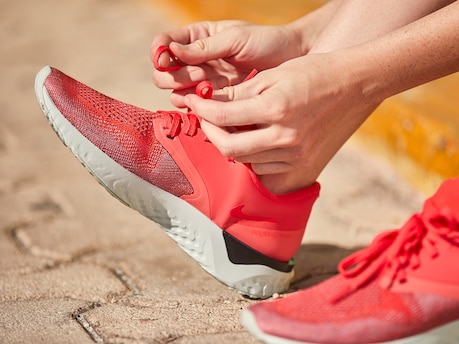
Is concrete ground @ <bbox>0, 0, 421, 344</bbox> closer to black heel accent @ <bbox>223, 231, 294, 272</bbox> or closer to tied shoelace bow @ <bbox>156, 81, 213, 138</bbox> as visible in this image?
black heel accent @ <bbox>223, 231, 294, 272</bbox>

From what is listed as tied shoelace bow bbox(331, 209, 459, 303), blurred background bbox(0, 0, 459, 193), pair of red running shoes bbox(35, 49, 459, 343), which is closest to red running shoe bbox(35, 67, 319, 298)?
pair of red running shoes bbox(35, 49, 459, 343)

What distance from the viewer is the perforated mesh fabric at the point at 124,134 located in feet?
4.03

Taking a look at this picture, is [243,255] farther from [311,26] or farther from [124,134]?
[311,26]

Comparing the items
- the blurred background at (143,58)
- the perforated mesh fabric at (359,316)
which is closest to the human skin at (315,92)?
the perforated mesh fabric at (359,316)

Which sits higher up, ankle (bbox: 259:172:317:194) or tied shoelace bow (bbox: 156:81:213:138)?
tied shoelace bow (bbox: 156:81:213:138)

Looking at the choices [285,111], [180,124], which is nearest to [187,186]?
[180,124]

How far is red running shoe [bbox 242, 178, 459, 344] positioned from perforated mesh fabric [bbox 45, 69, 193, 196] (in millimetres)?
335

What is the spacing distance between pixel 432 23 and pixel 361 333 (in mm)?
462

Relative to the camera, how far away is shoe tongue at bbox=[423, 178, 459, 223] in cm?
102

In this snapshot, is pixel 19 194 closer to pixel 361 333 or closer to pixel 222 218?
pixel 222 218

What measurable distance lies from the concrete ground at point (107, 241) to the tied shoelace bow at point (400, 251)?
0.20 metres

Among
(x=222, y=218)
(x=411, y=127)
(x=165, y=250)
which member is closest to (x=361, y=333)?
(x=222, y=218)

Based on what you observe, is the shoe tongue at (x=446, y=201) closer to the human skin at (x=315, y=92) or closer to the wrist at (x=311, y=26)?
the human skin at (x=315, y=92)

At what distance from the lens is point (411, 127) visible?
1.91 m
